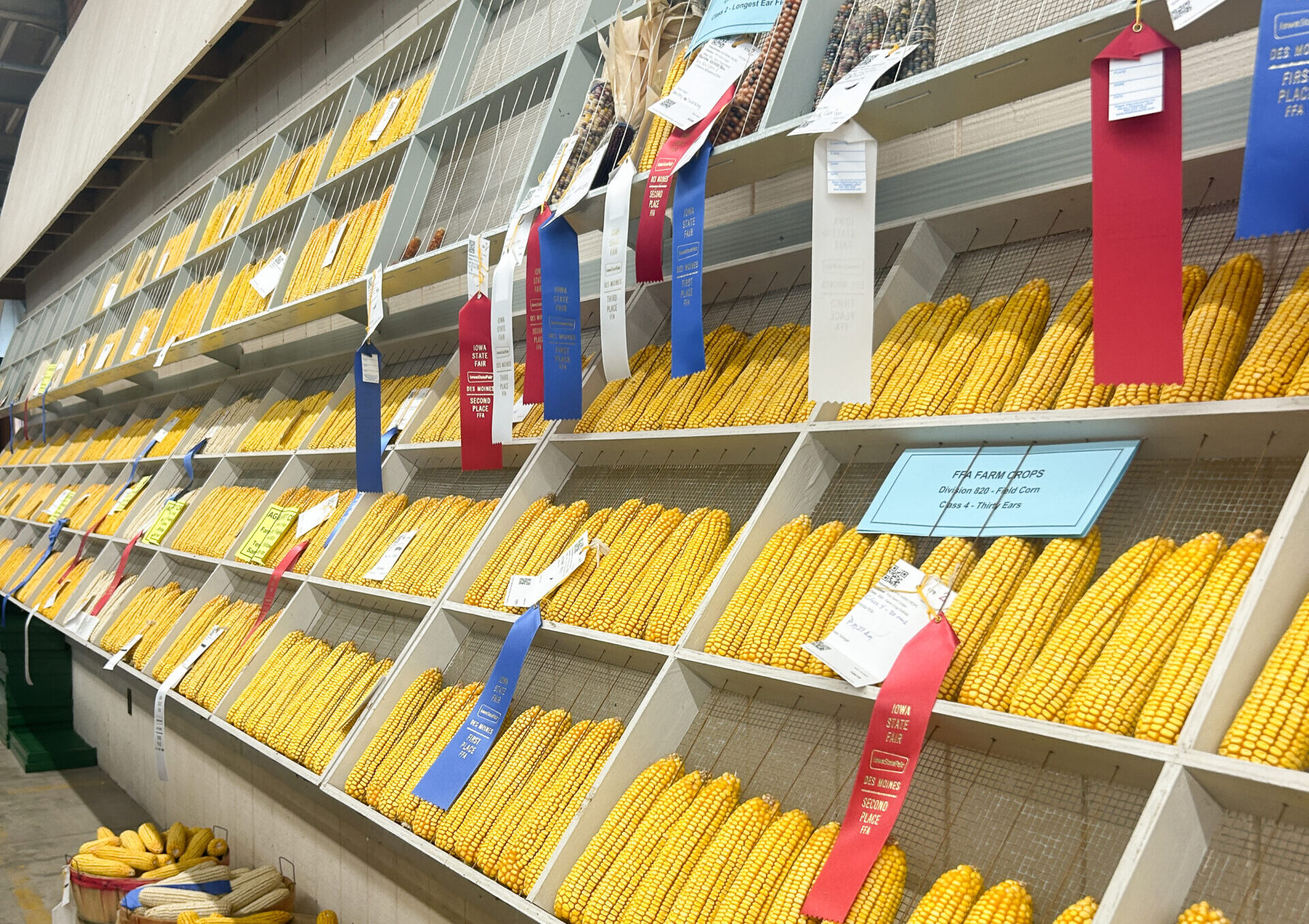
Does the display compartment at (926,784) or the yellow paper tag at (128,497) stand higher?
the display compartment at (926,784)

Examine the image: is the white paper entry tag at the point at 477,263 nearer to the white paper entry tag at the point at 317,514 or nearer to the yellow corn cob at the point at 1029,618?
the white paper entry tag at the point at 317,514

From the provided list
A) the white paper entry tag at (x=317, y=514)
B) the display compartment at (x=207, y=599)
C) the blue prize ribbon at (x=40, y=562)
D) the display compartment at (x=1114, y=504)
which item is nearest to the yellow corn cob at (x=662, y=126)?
the display compartment at (x=1114, y=504)

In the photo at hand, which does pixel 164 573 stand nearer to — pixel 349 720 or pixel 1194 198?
pixel 349 720

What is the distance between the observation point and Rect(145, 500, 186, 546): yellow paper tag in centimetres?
650

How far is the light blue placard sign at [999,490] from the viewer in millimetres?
2082

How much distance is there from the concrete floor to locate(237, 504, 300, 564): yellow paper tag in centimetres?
202

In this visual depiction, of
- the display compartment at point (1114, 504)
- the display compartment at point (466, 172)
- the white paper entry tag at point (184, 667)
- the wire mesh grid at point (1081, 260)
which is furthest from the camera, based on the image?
the white paper entry tag at point (184, 667)

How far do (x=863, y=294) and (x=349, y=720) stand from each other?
2.49 m

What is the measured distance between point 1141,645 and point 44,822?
274 inches

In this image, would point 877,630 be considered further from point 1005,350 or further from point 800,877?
point 1005,350

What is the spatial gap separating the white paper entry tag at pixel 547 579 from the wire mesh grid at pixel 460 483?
78 cm

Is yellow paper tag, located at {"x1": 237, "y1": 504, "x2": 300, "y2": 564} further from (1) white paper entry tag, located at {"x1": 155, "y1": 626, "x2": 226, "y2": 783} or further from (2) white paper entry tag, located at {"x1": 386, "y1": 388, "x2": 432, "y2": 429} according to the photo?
(2) white paper entry tag, located at {"x1": 386, "y1": 388, "x2": 432, "y2": 429}

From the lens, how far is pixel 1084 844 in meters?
1.99

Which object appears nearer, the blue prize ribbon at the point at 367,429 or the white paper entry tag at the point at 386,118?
the blue prize ribbon at the point at 367,429
